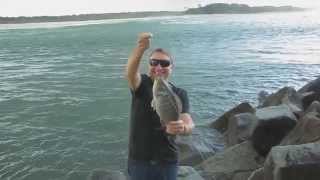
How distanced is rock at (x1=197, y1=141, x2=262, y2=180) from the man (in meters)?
4.34

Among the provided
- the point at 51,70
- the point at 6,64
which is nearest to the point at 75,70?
the point at 51,70

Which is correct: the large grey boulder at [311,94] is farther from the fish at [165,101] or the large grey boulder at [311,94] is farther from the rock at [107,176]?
the fish at [165,101]

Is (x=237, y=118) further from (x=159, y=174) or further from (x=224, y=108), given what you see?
(x=159, y=174)

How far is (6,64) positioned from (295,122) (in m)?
31.9

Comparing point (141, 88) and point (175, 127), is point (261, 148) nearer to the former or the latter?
point (141, 88)

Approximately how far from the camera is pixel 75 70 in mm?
32562

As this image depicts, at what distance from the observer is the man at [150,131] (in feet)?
17.1

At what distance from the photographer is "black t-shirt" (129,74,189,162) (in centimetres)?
528

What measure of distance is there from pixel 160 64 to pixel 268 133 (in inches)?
225

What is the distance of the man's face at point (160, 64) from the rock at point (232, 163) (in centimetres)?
482

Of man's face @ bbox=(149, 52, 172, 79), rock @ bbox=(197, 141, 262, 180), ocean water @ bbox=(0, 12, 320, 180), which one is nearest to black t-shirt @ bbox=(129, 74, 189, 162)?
man's face @ bbox=(149, 52, 172, 79)

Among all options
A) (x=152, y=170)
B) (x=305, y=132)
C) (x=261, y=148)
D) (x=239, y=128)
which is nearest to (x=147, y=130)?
(x=152, y=170)

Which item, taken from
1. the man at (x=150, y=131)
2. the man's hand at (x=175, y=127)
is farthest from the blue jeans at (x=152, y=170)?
the man's hand at (x=175, y=127)

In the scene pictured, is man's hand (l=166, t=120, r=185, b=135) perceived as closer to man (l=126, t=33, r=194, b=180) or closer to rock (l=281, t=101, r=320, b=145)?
man (l=126, t=33, r=194, b=180)
